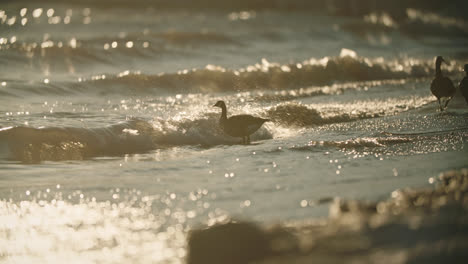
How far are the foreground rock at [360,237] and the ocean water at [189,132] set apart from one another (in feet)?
1.32

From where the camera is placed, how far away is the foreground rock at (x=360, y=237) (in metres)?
4.70

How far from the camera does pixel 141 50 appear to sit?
74.1 ft

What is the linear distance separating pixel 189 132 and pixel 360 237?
753cm

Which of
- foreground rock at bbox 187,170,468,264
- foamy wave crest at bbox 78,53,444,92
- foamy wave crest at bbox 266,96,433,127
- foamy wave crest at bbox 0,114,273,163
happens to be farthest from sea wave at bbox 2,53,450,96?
foreground rock at bbox 187,170,468,264

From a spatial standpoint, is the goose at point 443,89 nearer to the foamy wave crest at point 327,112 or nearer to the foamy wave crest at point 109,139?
the foamy wave crest at point 327,112

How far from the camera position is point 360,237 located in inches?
197

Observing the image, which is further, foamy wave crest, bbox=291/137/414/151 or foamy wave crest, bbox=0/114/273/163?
foamy wave crest, bbox=0/114/273/163

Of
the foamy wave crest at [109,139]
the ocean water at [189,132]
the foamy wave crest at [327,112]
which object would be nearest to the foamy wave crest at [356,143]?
the ocean water at [189,132]

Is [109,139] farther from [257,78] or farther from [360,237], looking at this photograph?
[257,78]

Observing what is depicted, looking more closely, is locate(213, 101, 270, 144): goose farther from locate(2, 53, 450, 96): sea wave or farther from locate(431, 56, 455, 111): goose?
locate(2, 53, 450, 96): sea wave

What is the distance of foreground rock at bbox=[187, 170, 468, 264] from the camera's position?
4695mm

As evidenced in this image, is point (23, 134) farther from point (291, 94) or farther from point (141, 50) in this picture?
point (141, 50)

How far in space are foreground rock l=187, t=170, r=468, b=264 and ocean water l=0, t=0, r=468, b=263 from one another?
0.40 m

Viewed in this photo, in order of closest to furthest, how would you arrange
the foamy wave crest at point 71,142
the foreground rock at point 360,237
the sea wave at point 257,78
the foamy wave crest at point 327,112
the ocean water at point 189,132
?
the foreground rock at point 360,237 < the ocean water at point 189,132 < the foamy wave crest at point 71,142 < the foamy wave crest at point 327,112 < the sea wave at point 257,78
